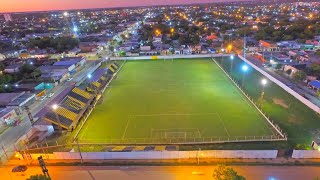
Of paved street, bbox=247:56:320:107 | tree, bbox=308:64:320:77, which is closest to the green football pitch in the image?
paved street, bbox=247:56:320:107

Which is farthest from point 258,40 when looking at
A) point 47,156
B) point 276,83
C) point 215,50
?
point 47,156

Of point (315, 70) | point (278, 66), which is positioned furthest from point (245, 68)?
point (315, 70)

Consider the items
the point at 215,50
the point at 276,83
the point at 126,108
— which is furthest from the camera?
the point at 215,50

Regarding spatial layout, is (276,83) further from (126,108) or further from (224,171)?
(224,171)

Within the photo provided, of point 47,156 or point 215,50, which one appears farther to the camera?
point 215,50

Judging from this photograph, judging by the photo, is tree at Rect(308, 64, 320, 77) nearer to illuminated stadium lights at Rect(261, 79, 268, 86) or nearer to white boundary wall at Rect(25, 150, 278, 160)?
illuminated stadium lights at Rect(261, 79, 268, 86)

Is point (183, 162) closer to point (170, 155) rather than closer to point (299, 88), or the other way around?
point (170, 155)
